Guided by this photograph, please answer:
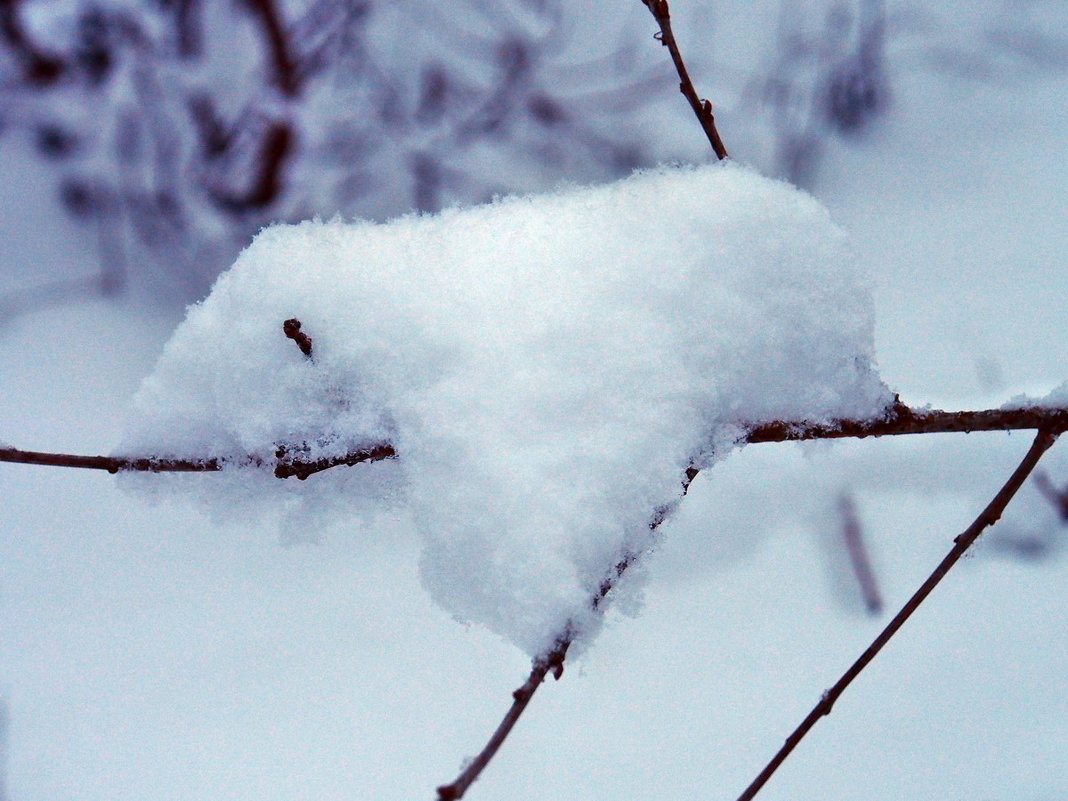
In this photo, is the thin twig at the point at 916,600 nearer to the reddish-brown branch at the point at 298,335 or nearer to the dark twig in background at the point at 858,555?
the reddish-brown branch at the point at 298,335

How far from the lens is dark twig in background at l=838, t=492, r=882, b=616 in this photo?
122cm

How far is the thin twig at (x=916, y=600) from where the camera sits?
12.5 inches

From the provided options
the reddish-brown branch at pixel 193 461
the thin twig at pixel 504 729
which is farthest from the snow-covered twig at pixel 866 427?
the thin twig at pixel 504 729

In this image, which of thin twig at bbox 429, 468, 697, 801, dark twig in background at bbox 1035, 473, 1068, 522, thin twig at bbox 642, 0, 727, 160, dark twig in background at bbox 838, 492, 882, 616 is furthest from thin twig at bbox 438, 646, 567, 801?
dark twig in background at bbox 1035, 473, 1068, 522

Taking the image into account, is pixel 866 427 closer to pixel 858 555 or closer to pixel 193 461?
pixel 193 461

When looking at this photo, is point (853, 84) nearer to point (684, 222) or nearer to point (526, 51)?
point (526, 51)

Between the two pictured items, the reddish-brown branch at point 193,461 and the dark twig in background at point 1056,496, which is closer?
the reddish-brown branch at point 193,461

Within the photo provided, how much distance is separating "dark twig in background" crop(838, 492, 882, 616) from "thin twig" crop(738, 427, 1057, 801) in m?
0.95

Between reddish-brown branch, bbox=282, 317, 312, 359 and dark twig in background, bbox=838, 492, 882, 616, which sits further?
dark twig in background, bbox=838, 492, 882, 616

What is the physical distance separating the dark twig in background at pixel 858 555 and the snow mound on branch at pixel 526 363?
100 centimetres

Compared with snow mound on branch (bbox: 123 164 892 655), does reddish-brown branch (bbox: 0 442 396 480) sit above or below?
below

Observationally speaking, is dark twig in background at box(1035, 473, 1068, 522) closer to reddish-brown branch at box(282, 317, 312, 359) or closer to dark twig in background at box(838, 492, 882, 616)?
dark twig in background at box(838, 492, 882, 616)

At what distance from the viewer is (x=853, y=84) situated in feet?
4.78

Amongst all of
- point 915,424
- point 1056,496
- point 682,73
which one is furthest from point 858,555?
point 682,73
